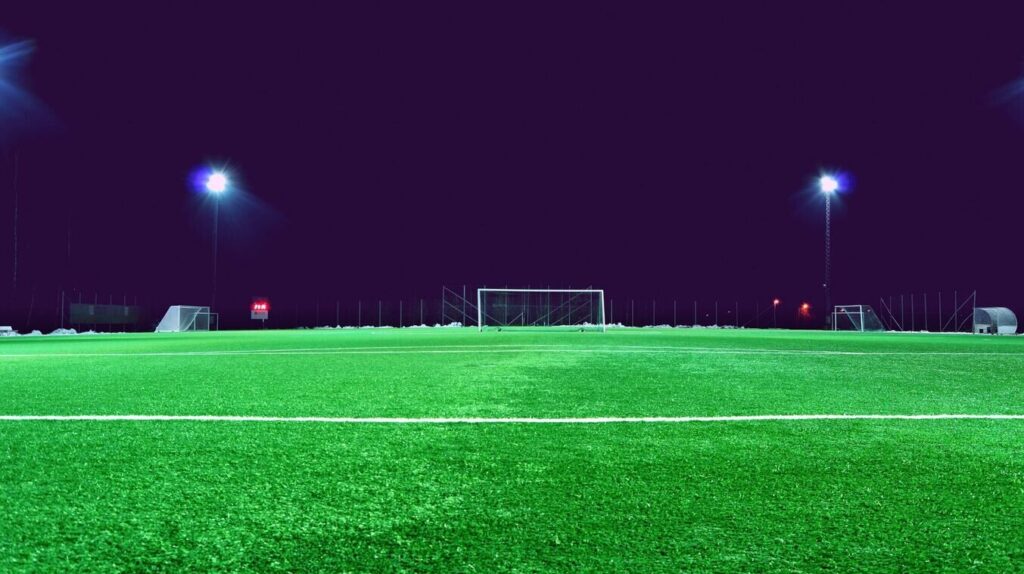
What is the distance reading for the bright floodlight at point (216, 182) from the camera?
115 ft

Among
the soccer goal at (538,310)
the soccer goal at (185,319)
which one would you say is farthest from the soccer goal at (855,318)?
the soccer goal at (185,319)

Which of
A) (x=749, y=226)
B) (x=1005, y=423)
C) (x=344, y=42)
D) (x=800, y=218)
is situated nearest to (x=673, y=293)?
(x=749, y=226)

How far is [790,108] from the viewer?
3888 cm

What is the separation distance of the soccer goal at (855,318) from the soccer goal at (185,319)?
104 ft

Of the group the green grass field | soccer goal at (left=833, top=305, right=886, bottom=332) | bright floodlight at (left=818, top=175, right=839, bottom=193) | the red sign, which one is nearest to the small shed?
soccer goal at (left=833, top=305, right=886, bottom=332)

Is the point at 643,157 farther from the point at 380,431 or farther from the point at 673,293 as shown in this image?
the point at 380,431

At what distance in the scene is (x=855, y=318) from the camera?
33188 millimetres

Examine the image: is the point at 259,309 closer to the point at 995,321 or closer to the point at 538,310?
the point at 538,310

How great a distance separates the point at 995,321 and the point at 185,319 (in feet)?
115

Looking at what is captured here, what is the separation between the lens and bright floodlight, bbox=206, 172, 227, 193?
35094 mm

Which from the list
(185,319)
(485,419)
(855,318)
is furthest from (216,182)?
(485,419)

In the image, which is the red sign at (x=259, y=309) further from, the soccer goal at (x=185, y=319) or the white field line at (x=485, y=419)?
the white field line at (x=485, y=419)

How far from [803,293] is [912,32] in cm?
1451

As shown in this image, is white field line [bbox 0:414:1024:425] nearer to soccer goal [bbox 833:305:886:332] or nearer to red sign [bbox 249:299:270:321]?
soccer goal [bbox 833:305:886:332]
